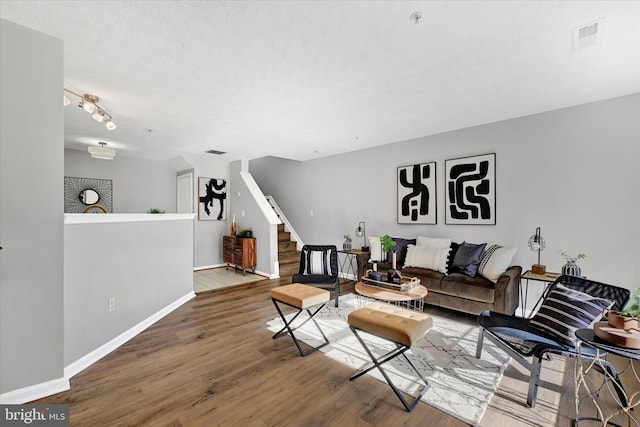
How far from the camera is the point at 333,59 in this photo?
2.29 meters

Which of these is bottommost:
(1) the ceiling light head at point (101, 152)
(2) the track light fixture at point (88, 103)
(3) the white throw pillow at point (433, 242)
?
(3) the white throw pillow at point (433, 242)

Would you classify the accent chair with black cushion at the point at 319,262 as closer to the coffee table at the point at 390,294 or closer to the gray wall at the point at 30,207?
the coffee table at the point at 390,294

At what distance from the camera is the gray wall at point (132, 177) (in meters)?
5.73

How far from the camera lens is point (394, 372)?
2336 mm

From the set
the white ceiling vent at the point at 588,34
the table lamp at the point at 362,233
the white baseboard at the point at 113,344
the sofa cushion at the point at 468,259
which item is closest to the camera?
the white ceiling vent at the point at 588,34

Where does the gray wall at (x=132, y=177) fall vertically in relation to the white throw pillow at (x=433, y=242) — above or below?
above

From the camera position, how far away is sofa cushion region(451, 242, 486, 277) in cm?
365

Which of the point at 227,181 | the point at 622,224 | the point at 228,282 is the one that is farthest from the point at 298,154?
the point at 622,224

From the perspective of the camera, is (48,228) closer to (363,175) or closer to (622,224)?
(363,175)

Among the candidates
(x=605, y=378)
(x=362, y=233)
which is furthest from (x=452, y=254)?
(x=605, y=378)

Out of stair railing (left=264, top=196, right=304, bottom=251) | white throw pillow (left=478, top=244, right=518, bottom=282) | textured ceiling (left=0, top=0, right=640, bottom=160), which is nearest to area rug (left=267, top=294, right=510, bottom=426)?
white throw pillow (left=478, top=244, right=518, bottom=282)

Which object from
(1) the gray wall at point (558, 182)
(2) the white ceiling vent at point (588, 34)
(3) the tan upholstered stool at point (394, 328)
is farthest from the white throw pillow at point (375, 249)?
(2) the white ceiling vent at point (588, 34)

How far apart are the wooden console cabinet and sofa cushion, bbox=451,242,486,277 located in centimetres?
388

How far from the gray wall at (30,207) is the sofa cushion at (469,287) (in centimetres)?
384
